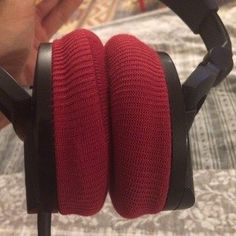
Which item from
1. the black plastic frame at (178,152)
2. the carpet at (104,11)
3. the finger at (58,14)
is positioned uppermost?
the black plastic frame at (178,152)

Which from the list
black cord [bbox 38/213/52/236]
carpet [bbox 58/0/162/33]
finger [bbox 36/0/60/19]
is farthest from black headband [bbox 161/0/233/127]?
carpet [bbox 58/0/162/33]

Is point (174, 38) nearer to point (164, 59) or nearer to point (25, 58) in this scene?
point (25, 58)

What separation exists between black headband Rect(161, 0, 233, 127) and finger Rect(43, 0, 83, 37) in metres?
0.34

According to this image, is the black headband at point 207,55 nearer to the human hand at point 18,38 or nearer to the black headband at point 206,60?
the black headband at point 206,60

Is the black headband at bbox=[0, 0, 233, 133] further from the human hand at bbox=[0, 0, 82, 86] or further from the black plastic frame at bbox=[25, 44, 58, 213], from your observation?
the human hand at bbox=[0, 0, 82, 86]

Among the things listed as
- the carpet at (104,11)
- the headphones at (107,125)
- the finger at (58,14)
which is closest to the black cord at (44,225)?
the headphones at (107,125)

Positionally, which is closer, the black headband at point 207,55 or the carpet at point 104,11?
the black headband at point 207,55

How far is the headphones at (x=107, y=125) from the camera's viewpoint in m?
0.30

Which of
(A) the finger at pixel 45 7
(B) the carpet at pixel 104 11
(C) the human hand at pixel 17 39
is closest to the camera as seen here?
(C) the human hand at pixel 17 39

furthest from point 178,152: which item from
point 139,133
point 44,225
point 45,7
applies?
point 45,7

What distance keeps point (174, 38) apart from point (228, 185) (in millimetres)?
357

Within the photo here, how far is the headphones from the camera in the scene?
30 centimetres

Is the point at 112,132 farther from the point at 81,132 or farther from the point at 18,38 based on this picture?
the point at 18,38

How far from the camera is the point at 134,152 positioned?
0.96ft
